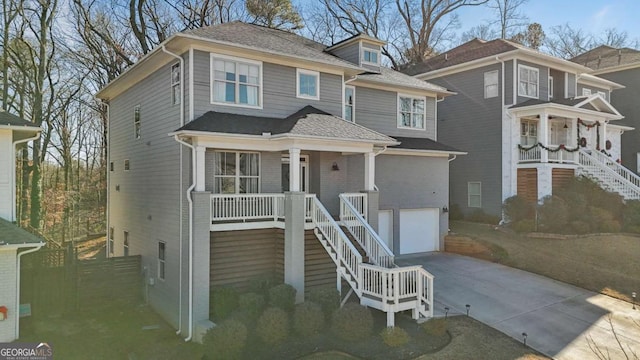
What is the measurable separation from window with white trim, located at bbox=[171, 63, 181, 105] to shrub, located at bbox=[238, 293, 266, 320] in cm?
598

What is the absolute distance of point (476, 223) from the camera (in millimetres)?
21844

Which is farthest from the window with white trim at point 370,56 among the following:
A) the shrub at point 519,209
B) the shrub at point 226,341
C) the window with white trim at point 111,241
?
the window with white trim at point 111,241

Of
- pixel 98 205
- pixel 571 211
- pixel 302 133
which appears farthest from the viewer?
pixel 98 205

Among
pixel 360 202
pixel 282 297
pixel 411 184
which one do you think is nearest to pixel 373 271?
pixel 282 297

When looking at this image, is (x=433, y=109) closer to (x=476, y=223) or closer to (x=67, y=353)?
(x=476, y=223)

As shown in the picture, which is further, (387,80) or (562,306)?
(387,80)

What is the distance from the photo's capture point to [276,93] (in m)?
13.4

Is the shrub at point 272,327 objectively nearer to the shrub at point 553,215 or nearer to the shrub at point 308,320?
the shrub at point 308,320

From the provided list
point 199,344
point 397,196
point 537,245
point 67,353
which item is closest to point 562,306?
point 537,245

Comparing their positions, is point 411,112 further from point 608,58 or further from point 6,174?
point 608,58

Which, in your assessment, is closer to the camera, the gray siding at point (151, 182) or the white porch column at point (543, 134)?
the gray siding at point (151, 182)

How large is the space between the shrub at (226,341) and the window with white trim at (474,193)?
54.0 ft

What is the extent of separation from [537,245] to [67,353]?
53.7 ft

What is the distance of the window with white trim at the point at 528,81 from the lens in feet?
70.4
